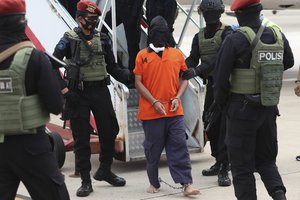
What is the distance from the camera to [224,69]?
5.30 metres

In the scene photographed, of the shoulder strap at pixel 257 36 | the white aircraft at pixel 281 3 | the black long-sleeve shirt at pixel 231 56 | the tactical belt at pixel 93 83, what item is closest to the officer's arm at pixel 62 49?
the tactical belt at pixel 93 83

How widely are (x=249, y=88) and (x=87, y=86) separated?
6.48ft

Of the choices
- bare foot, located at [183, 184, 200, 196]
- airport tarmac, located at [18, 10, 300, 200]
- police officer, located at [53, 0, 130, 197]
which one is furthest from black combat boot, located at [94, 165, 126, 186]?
bare foot, located at [183, 184, 200, 196]

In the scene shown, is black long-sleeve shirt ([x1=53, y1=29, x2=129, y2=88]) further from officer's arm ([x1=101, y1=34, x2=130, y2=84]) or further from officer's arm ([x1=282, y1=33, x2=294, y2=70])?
officer's arm ([x1=282, y1=33, x2=294, y2=70])

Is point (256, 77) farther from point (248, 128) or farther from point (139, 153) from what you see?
point (139, 153)

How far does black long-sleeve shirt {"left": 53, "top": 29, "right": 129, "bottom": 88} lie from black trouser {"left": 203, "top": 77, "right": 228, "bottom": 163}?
106 cm

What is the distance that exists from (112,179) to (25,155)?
2.88 metres

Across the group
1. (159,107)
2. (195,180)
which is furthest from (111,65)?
(195,180)

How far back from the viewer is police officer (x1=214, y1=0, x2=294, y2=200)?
5.32 metres

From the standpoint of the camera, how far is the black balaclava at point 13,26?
4.29 metres

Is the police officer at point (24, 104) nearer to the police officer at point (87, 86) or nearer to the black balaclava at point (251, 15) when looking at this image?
the black balaclava at point (251, 15)

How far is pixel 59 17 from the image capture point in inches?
323

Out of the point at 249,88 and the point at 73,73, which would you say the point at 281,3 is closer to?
the point at 73,73

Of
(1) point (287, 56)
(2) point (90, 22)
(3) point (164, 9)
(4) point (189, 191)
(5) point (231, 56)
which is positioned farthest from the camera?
(3) point (164, 9)
